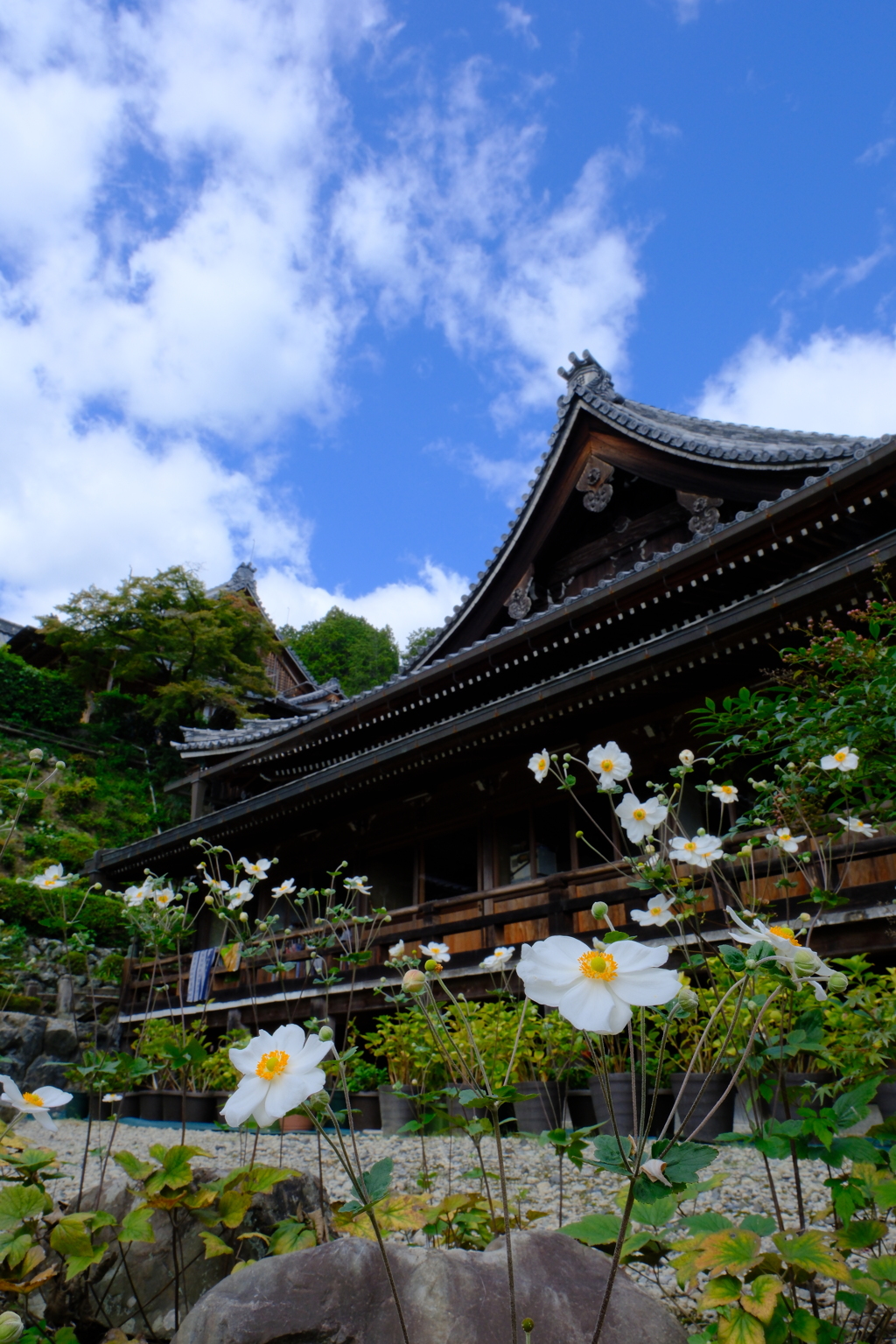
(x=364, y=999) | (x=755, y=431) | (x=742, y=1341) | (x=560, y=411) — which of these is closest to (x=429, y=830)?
(x=364, y=999)

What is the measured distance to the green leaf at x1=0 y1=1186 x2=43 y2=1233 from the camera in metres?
1.64

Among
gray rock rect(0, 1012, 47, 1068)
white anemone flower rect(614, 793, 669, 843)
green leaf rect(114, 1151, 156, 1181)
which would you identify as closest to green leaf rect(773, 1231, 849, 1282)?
→ white anemone flower rect(614, 793, 669, 843)

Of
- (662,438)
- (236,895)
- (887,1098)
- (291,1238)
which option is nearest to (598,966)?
(291,1238)

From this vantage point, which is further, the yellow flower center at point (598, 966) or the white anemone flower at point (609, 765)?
the white anemone flower at point (609, 765)

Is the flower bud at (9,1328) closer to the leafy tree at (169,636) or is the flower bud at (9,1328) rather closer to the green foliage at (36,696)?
the leafy tree at (169,636)

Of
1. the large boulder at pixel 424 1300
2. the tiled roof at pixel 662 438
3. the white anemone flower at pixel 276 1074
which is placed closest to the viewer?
the white anemone flower at pixel 276 1074

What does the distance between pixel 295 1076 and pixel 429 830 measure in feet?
26.2

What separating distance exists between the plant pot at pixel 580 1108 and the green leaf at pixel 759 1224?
11.9ft

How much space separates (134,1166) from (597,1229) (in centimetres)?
104

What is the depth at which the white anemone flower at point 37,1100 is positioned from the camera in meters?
1.58

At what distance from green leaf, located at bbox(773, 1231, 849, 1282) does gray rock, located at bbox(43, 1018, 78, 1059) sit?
11.3m

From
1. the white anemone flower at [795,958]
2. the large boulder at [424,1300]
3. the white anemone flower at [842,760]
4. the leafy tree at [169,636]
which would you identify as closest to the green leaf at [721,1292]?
the large boulder at [424,1300]

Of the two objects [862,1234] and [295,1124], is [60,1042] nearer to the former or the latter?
[295,1124]

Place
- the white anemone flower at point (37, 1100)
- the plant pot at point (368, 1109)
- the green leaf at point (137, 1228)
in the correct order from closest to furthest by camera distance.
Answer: the white anemone flower at point (37, 1100), the green leaf at point (137, 1228), the plant pot at point (368, 1109)
